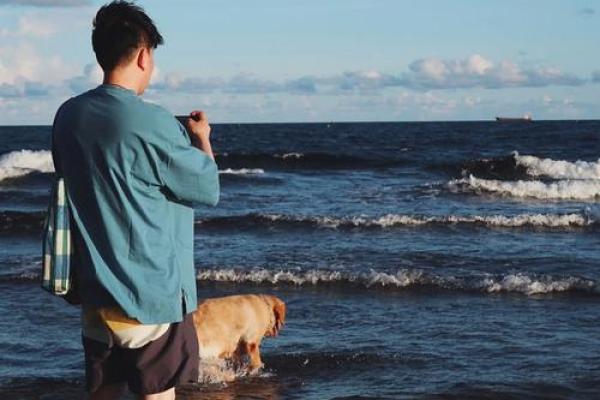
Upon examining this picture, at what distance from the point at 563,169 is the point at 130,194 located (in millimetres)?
24814

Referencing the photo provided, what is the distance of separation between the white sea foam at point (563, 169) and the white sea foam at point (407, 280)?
53.3 feet

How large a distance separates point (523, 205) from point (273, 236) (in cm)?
646

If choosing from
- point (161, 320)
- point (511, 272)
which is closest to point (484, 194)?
point (511, 272)

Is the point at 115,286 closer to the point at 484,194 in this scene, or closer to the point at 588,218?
the point at 588,218

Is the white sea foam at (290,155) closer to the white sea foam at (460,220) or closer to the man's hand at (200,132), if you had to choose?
the white sea foam at (460,220)

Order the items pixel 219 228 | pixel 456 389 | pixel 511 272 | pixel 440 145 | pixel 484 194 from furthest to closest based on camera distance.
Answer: pixel 440 145
pixel 484 194
pixel 219 228
pixel 511 272
pixel 456 389

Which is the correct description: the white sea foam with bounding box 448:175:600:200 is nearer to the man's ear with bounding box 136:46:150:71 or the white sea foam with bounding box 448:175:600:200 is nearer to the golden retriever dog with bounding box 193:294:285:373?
the golden retriever dog with bounding box 193:294:285:373

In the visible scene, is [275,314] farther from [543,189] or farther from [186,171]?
[543,189]

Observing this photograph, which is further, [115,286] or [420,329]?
[420,329]

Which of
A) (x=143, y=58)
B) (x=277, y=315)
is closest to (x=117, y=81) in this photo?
(x=143, y=58)

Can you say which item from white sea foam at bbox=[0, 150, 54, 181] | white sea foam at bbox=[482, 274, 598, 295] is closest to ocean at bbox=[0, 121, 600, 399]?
white sea foam at bbox=[482, 274, 598, 295]

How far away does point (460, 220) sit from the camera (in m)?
15.0

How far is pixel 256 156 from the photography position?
34.2 m

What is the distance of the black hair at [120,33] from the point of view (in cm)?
265
